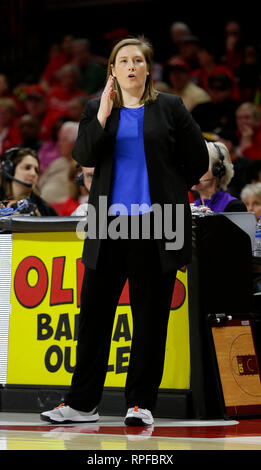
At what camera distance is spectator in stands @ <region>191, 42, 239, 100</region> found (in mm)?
8828

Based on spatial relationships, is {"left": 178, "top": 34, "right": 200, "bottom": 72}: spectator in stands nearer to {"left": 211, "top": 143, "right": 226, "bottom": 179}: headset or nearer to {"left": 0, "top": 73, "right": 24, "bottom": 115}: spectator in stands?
{"left": 0, "top": 73, "right": 24, "bottom": 115}: spectator in stands

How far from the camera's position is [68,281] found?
4.34 metres

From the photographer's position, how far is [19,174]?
19.2 ft

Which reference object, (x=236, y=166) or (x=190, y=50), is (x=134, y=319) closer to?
(x=236, y=166)

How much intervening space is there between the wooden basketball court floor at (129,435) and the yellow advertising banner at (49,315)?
312 mm

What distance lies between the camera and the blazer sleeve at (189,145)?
3.70m

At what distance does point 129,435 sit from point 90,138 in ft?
4.06

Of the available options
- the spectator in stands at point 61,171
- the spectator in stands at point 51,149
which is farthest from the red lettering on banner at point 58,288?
the spectator in stands at point 51,149

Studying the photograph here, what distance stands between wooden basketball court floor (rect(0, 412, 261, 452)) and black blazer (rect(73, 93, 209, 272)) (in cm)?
67

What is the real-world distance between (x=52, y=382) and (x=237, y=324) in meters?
0.97

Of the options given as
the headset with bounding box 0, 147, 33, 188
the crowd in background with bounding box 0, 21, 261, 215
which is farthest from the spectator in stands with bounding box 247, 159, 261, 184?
the headset with bounding box 0, 147, 33, 188

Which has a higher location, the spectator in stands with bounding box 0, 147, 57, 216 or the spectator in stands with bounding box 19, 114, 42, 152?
the spectator in stands with bounding box 19, 114, 42, 152

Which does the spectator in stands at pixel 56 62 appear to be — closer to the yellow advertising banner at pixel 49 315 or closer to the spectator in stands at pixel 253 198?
the spectator in stands at pixel 253 198
